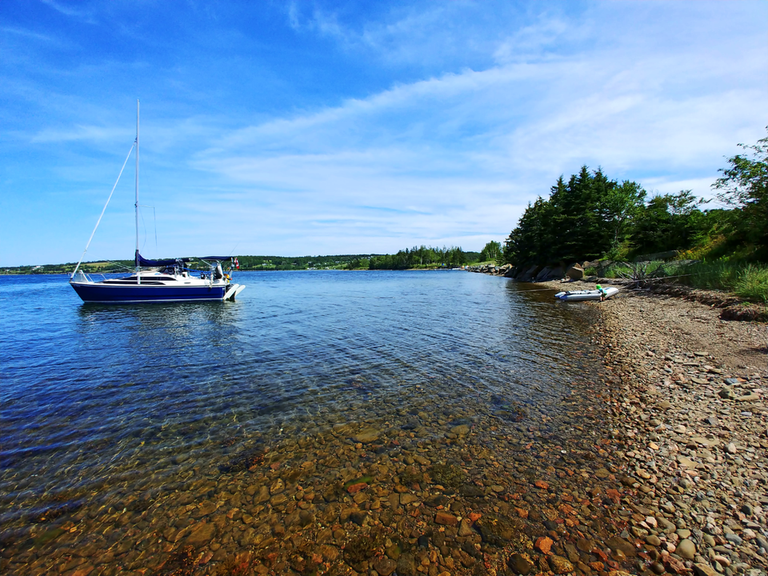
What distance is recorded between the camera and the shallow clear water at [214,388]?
659cm

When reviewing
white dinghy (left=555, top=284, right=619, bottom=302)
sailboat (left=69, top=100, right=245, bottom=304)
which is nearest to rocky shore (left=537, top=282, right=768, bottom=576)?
white dinghy (left=555, top=284, right=619, bottom=302)

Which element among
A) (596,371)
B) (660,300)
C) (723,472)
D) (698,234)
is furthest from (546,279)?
(723,472)

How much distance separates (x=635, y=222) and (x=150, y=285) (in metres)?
68.9

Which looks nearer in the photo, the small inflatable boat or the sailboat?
the small inflatable boat

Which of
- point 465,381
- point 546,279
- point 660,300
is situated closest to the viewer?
point 465,381

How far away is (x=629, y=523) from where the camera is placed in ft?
15.4

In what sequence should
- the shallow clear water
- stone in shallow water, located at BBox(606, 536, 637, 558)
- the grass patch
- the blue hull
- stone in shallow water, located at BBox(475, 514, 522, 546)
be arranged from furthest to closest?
the blue hull, the grass patch, the shallow clear water, stone in shallow water, located at BBox(475, 514, 522, 546), stone in shallow water, located at BBox(606, 536, 637, 558)

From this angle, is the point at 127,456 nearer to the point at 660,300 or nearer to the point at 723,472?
A: the point at 723,472

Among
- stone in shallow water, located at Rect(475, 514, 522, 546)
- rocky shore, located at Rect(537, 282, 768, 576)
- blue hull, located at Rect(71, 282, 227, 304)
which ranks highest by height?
blue hull, located at Rect(71, 282, 227, 304)

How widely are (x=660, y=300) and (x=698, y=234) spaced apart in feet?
74.9

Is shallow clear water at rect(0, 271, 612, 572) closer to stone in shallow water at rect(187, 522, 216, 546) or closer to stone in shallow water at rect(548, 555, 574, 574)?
stone in shallow water at rect(187, 522, 216, 546)

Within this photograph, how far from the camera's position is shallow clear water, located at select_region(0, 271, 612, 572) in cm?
659

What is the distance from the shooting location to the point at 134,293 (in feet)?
116

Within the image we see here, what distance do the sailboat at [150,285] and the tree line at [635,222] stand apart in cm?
4974
